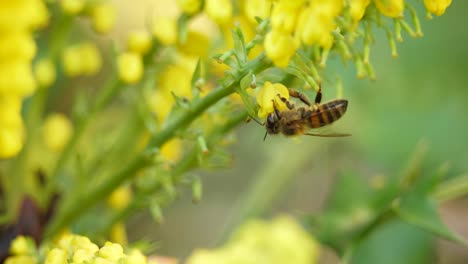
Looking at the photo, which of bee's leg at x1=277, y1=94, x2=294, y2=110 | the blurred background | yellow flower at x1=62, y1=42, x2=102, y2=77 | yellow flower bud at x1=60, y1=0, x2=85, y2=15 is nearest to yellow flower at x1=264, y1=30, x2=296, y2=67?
bee's leg at x1=277, y1=94, x2=294, y2=110

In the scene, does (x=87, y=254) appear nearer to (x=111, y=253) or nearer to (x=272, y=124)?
(x=111, y=253)

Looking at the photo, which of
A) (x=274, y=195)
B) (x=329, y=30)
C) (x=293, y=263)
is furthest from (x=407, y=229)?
(x=329, y=30)

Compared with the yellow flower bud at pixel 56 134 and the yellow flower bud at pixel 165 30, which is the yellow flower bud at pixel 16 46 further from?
the yellow flower bud at pixel 56 134

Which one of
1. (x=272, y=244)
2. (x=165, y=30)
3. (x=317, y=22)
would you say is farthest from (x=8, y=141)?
(x=272, y=244)

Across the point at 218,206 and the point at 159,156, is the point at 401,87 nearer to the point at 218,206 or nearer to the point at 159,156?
the point at 218,206

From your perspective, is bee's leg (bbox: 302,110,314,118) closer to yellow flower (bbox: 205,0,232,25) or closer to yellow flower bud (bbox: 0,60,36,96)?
yellow flower (bbox: 205,0,232,25)

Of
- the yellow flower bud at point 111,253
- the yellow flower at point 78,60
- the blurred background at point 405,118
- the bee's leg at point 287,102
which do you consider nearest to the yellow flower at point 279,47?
the bee's leg at point 287,102
